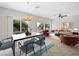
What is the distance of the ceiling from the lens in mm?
2391

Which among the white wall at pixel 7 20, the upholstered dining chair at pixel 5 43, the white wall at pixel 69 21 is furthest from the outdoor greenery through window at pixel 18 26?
the white wall at pixel 69 21

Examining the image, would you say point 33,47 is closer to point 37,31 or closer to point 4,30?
point 37,31

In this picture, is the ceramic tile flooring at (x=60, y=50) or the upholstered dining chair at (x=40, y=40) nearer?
the ceramic tile flooring at (x=60, y=50)

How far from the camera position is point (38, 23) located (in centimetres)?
256

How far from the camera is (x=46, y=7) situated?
2.46 metres

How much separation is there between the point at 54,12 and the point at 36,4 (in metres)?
0.42

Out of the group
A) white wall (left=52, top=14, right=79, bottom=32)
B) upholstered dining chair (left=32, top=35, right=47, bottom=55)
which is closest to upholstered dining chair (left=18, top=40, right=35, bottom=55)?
upholstered dining chair (left=32, top=35, right=47, bottom=55)

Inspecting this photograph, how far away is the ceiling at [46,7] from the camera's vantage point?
7.84 ft

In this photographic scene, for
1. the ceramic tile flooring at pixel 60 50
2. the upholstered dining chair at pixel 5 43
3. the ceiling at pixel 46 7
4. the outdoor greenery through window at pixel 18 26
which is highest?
the ceiling at pixel 46 7

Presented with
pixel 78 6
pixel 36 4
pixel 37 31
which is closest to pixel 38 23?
pixel 37 31

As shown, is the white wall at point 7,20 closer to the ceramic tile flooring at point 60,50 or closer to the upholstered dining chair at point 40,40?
the ceramic tile flooring at point 60,50

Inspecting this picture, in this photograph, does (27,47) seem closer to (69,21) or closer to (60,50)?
(60,50)

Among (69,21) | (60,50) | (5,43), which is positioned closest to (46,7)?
(69,21)

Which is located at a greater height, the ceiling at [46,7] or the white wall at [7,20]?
the ceiling at [46,7]
